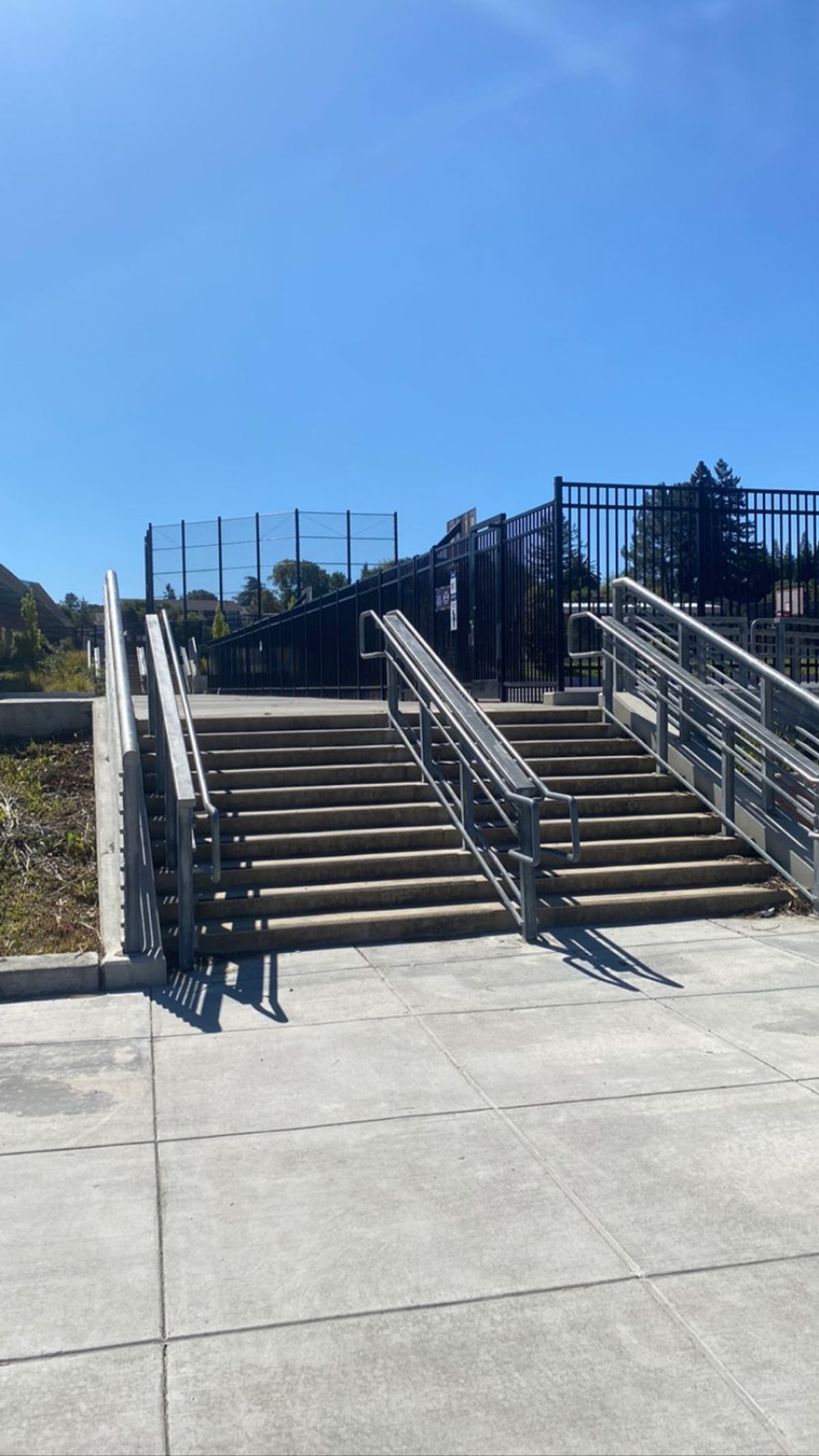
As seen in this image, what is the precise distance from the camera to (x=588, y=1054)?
4.98 m

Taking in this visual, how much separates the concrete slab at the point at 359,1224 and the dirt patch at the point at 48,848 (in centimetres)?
298

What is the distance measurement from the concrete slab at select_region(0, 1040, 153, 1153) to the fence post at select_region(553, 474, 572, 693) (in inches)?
310

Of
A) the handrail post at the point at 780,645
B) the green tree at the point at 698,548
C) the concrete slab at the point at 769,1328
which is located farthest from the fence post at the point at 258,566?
the concrete slab at the point at 769,1328

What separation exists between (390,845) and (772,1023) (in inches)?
130

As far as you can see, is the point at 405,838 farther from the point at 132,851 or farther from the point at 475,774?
the point at 132,851

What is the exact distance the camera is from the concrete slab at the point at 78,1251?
2.93 metres

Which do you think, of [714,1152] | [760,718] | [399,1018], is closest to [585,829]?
[760,718]

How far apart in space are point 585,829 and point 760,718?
151cm

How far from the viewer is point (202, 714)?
10.1 m

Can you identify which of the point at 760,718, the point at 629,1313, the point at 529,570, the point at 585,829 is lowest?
the point at 629,1313

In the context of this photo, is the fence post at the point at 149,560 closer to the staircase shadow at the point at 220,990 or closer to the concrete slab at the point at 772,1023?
the staircase shadow at the point at 220,990

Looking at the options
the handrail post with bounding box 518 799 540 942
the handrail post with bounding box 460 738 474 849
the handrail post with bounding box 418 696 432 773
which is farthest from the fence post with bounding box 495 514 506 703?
the handrail post with bounding box 518 799 540 942

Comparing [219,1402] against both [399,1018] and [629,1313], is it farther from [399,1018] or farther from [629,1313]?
[399,1018]

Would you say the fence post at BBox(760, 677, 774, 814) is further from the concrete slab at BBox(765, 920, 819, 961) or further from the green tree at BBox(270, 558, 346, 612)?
the green tree at BBox(270, 558, 346, 612)
